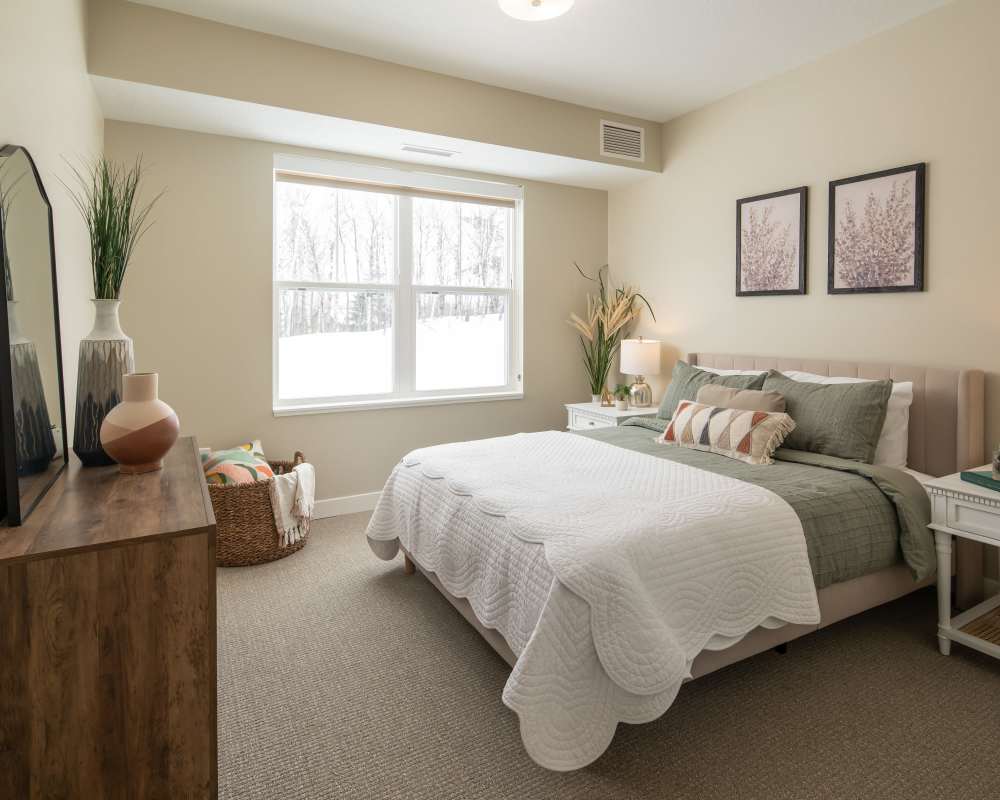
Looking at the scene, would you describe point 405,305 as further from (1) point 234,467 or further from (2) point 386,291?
(1) point 234,467

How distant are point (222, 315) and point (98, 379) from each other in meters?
1.99

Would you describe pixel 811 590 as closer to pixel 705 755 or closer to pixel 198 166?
pixel 705 755

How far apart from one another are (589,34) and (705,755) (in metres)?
3.16

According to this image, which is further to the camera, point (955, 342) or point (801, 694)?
point (955, 342)

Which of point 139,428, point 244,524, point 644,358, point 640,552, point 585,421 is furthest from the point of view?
point 585,421

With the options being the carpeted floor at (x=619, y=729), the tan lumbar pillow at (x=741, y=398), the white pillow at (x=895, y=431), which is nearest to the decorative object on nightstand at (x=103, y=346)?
the carpeted floor at (x=619, y=729)

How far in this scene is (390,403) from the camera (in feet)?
13.4

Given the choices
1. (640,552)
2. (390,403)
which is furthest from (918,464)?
(390,403)

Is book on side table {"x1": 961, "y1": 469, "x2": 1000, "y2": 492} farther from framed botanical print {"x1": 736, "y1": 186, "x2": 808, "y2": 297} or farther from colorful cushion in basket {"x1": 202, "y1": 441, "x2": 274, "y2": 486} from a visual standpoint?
colorful cushion in basket {"x1": 202, "y1": 441, "x2": 274, "y2": 486}

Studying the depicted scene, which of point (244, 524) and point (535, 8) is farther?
point (244, 524)

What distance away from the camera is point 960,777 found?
161cm

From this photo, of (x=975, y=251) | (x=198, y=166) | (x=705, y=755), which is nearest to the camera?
(x=705, y=755)

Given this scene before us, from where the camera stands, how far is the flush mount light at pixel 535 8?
7.97 ft

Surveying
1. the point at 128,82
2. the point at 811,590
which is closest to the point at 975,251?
the point at 811,590
